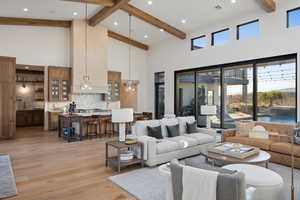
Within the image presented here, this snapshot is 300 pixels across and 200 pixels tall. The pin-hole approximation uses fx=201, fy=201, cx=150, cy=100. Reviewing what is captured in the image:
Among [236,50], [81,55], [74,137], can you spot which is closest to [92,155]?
[74,137]

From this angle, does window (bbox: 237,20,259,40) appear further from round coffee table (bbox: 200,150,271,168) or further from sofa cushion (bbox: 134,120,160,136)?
sofa cushion (bbox: 134,120,160,136)

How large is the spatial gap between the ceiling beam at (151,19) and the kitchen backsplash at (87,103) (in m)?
4.31

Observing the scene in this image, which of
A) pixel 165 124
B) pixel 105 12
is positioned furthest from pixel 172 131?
pixel 105 12

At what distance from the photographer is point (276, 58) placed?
6211 millimetres

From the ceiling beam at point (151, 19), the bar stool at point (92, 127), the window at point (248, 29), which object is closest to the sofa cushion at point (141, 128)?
the bar stool at point (92, 127)

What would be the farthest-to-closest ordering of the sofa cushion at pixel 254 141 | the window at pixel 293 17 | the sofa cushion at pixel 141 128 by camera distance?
the window at pixel 293 17 < the sofa cushion at pixel 141 128 < the sofa cushion at pixel 254 141

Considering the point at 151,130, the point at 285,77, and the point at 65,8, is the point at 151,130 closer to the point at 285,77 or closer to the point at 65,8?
the point at 285,77

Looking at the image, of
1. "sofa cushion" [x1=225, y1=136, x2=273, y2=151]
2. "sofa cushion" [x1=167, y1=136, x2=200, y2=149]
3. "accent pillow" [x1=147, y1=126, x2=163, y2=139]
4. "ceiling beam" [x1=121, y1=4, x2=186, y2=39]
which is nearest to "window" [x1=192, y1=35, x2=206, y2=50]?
"ceiling beam" [x1=121, y1=4, x2=186, y2=39]

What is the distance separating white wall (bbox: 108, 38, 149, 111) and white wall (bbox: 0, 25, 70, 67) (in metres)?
2.20

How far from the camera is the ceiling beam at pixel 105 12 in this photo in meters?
6.74

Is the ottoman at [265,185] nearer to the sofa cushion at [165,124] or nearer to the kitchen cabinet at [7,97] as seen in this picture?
the sofa cushion at [165,124]

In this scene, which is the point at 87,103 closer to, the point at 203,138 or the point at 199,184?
the point at 203,138

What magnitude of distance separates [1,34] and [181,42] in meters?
7.29

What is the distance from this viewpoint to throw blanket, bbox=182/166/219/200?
1678 millimetres
